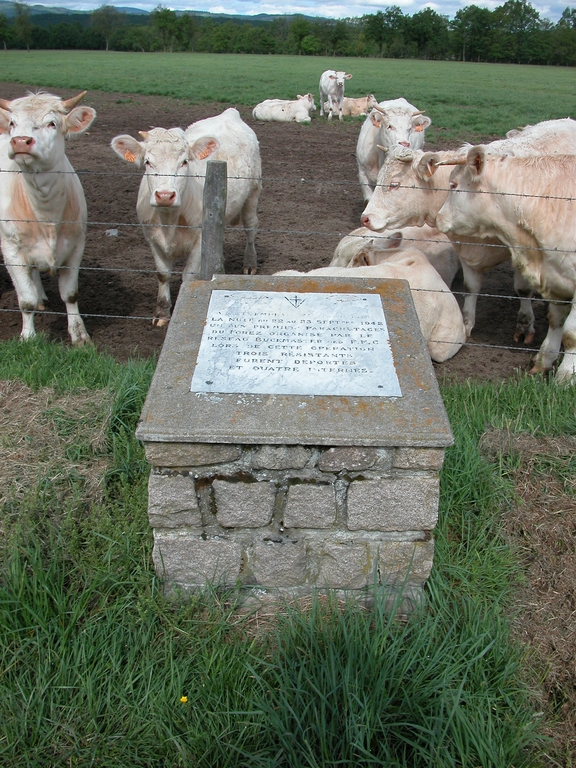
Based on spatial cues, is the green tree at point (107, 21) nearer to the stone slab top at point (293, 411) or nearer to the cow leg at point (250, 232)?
the cow leg at point (250, 232)

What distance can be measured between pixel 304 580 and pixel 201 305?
4.35ft

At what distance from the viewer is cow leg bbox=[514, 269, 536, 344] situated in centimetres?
577

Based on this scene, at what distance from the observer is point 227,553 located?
2.73 metres

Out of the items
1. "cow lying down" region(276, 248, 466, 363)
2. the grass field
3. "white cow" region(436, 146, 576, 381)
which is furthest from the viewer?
the grass field

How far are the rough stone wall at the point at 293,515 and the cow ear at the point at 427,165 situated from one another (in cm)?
387

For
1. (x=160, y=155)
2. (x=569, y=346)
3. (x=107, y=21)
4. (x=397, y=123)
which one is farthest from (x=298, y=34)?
(x=569, y=346)

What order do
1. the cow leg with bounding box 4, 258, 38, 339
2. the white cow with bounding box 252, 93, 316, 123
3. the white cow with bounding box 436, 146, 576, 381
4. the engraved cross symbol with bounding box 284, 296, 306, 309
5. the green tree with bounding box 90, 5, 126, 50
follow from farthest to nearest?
the green tree with bounding box 90, 5, 126, 50 → the white cow with bounding box 252, 93, 316, 123 → the cow leg with bounding box 4, 258, 38, 339 → the white cow with bounding box 436, 146, 576, 381 → the engraved cross symbol with bounding box 284, 296, 306, 309

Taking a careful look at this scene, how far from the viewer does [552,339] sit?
17.2 ft

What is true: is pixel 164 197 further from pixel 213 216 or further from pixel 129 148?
pixel 213 216

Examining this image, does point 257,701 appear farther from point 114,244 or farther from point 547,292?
point 114,244

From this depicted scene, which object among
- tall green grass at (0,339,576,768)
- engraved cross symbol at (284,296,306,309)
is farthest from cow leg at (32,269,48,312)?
engraved cross symbol at (284,296,306,309)

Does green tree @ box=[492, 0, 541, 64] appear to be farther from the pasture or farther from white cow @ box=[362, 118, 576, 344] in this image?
the pasture

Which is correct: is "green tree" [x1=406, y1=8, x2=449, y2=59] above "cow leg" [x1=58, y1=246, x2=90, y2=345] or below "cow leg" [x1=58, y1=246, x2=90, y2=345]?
above

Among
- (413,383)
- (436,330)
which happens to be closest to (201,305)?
(413,383)
